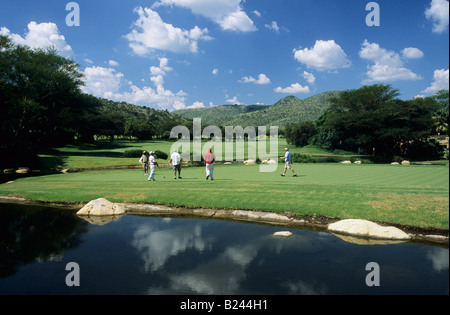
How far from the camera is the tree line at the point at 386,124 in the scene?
60812mm

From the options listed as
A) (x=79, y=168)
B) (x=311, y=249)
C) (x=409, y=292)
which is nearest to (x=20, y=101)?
(x=79, y=168)

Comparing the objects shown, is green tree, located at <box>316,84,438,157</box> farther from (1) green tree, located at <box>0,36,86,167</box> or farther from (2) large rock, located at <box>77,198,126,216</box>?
(1) green tree, located at <box>0,36,86,167</box>

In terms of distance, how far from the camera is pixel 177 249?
980cm

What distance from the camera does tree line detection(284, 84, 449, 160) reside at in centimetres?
6081

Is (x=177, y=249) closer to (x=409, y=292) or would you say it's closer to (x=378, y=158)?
(x=409, y=292)

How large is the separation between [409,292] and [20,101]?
5591cm

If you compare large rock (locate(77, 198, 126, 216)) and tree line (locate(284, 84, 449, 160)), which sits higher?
tree line (locate(284, 84, 449, 160))

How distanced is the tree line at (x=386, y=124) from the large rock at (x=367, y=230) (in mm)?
53334

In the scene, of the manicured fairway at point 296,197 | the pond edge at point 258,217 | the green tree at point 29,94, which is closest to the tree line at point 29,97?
the green tree at point 29,94

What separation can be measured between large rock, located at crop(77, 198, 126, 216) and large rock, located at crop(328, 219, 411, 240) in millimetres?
11020
